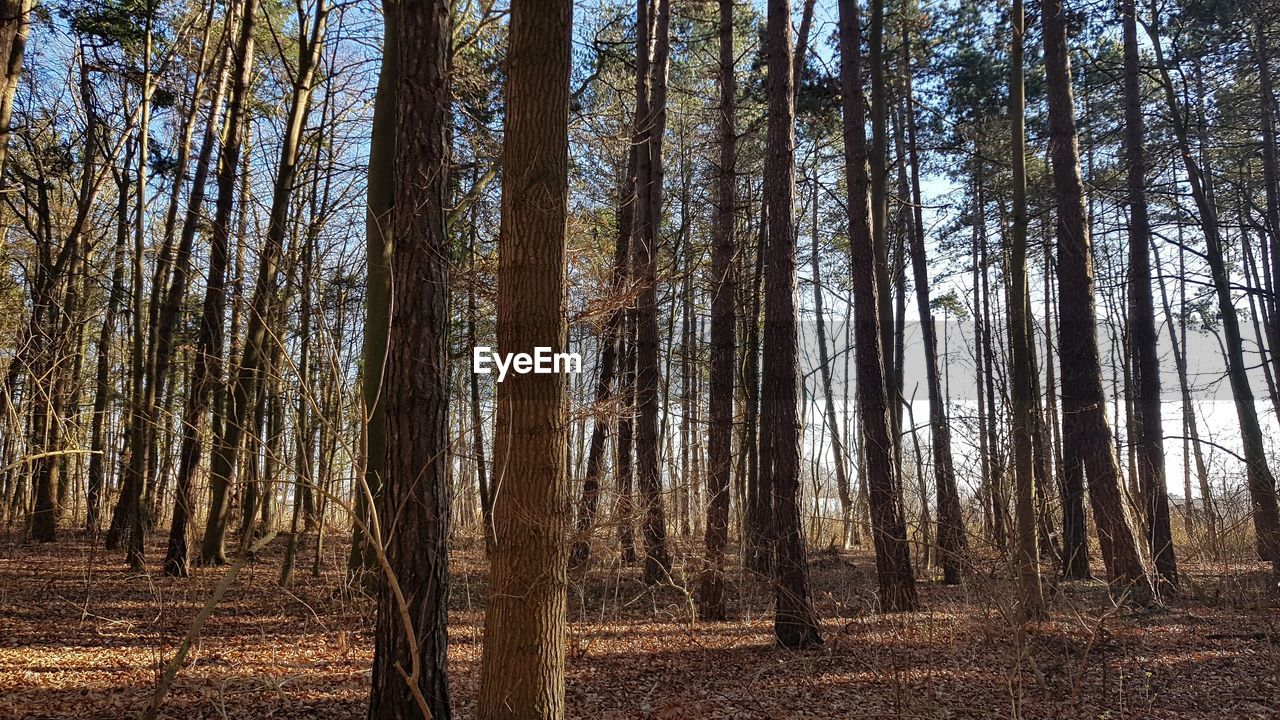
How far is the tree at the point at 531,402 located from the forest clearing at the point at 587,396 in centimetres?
2

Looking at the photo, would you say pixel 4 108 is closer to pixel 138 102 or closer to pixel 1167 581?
pixel 138 102

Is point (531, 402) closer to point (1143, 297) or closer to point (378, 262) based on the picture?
point (378, 262)

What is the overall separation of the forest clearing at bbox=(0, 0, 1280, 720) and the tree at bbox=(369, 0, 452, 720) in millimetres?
25

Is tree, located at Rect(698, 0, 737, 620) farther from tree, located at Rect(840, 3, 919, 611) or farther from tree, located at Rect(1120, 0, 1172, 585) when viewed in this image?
tree, located at Rect(1120, 0, 1172, 585)

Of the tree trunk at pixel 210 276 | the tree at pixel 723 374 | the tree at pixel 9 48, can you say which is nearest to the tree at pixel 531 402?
the tree at pixel 9 48

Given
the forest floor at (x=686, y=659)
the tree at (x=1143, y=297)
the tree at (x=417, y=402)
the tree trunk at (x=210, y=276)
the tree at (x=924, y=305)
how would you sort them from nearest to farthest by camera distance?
the tree at (x=417, y=402) → the forest floor at (x=686, y=659) → the tree trunk at (x=210, y=276) → the tree at (x=1143, y=297) → the tree at (x=924, y=305)

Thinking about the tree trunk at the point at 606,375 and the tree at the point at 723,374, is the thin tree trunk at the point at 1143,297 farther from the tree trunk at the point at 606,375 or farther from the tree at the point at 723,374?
the tree trunk at the point at 606,375

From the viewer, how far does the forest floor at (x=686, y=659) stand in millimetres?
5121

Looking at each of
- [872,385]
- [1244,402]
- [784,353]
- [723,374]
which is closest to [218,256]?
[723,374]

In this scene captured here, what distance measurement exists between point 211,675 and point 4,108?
16.0 feet

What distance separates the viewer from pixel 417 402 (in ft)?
14.5

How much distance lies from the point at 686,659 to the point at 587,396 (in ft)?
12.5

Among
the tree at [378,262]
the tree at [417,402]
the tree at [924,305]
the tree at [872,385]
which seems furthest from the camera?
the tree at [924,305]

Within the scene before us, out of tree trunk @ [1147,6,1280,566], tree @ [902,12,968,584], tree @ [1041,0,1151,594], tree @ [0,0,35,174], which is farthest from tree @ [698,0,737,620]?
tree @ [0,0,35,174]
